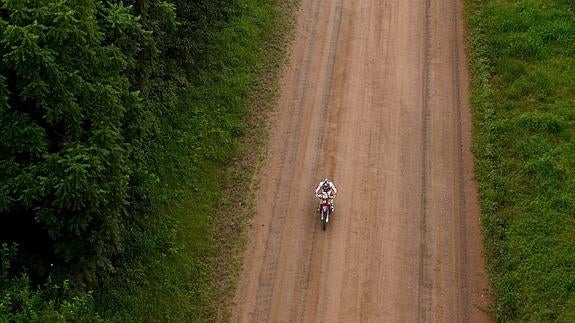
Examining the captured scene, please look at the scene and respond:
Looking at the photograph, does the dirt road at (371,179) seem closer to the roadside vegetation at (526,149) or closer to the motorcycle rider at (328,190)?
the roadside vegetation at (526,149)

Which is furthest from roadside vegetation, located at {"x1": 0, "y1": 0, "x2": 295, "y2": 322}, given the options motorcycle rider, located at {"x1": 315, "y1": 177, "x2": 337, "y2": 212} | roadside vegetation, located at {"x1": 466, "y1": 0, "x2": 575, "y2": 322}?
Result: roadside vegetation, located at {"x1": 466, "y1": 0, "x2": 575, "y2": 322}

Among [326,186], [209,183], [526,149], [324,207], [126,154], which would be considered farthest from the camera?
[526,149]

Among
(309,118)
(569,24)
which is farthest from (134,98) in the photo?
(569,24)

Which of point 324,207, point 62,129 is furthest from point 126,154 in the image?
point 324,207

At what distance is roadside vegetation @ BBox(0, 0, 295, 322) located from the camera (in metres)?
19.0

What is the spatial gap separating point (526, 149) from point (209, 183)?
1203cm

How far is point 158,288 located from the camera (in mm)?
24281

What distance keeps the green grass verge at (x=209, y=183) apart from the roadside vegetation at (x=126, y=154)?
49 millimetres

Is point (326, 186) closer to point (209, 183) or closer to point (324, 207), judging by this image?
point (324, 207)

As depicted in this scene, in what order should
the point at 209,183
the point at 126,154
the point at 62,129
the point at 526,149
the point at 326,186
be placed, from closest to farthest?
the point at 62,129, the point at 126,154, the point at 326,186, the point at 209,183, the point at 526,149

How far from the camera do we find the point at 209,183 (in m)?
27.9

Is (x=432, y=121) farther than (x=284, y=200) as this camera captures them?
Yes

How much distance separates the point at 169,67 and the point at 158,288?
9549 mm

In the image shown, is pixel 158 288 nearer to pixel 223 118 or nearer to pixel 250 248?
pixel 250 248
